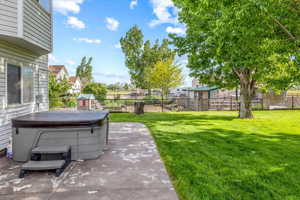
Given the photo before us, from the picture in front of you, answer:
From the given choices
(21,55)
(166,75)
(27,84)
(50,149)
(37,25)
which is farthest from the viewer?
(166,75)

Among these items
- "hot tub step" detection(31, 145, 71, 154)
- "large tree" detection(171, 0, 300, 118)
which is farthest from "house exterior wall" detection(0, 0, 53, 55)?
"large tree" detection(171, 0, 300, 118)

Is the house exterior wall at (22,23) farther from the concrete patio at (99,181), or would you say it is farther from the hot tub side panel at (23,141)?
the concrete patio at (99,181)

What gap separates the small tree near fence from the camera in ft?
78.6

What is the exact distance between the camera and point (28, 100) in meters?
5.48

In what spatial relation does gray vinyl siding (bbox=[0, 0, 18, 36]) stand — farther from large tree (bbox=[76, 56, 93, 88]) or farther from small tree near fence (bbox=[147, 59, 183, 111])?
large tree (bbox=[76, 56, 93, 88])

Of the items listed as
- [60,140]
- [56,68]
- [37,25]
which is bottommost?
[60,140]

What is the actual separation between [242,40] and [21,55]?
21.2 feet

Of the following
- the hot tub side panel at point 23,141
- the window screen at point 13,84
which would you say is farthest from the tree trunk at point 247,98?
the window screen at point 13,84

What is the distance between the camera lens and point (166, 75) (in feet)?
79.0

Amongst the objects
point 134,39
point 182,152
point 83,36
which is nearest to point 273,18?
point 182,152

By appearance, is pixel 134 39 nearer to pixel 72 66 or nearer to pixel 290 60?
pixel 290 60

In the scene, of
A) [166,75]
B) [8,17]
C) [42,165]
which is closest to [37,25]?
[8,17]

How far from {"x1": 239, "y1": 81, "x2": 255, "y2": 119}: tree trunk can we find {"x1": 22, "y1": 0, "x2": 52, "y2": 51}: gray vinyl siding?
9.13 metres

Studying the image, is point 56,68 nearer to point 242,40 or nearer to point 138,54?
point 138,54
